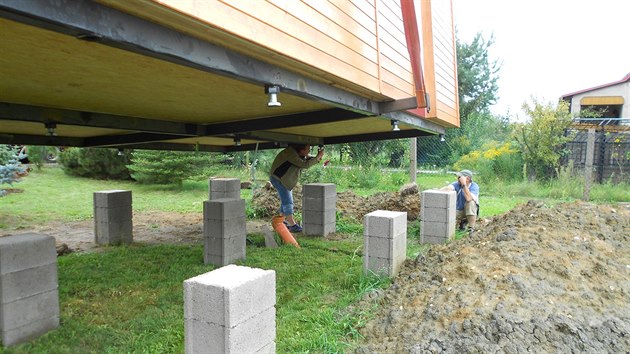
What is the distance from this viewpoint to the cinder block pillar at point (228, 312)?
242cm

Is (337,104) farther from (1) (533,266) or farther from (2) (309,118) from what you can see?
(1) (533,266)

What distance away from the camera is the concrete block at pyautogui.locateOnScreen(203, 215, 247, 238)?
579 cm

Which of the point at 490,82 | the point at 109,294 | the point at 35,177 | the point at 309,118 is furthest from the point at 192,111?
the point at 490,82

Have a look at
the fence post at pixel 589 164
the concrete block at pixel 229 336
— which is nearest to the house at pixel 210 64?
the concrete block at pixel 229 336

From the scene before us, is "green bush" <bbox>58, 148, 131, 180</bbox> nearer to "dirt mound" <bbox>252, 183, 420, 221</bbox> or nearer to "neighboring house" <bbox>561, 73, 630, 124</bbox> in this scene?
"dirt mound" <bbox>252, 183, 420, 221</bbox>

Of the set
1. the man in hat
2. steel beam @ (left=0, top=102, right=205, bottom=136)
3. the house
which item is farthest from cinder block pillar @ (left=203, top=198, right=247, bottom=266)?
the man in hat

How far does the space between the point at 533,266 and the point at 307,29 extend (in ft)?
10.3

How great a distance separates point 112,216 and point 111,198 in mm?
318

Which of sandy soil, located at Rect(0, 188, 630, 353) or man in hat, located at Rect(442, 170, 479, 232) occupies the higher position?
man in hat, located at Rect(442, 170, 479, 232)

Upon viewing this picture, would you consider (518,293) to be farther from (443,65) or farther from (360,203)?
(360,203)

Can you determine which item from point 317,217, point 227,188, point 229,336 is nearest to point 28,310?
point 229,336

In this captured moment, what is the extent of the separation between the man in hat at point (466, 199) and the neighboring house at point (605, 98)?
18.4 meters

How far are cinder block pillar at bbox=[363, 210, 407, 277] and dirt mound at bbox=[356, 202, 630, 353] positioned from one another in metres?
0.23

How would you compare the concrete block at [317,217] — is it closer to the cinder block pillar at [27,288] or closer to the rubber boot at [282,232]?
the rubber boot at [282,232]
